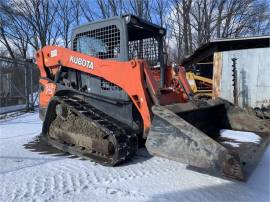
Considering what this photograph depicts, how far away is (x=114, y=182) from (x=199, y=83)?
35.8 feet

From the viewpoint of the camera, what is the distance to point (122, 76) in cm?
506

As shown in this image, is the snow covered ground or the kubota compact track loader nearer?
the snow covered ground

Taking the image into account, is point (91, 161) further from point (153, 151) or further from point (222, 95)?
point (222, 95)

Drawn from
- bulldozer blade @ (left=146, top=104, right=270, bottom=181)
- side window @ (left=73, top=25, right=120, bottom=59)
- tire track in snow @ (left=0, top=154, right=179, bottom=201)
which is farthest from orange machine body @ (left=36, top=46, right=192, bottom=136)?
tire track in snow @ (left=0, top=154, right=179, bottom=201)

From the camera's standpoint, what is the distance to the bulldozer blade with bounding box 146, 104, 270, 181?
11.5 ft

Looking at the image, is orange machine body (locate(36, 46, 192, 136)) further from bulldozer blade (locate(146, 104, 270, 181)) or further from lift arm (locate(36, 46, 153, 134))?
bulldozer blade (locate(146, 104, 270, 181))

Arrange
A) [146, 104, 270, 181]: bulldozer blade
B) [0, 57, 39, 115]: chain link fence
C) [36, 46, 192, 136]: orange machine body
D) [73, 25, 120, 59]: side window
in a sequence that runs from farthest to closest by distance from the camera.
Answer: [0, 57, 39, 115]: chain link fence < [73, 25, 120, 59]: side window < [36, 46, 192, 136]: orange machine body < [146, 104, 270, 181]: bulldozer blade

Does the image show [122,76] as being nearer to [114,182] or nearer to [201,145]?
[114,182]

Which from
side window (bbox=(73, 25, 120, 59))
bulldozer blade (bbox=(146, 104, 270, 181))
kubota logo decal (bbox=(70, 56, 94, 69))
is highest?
side window (bbox=(73, 25, 120, 59))

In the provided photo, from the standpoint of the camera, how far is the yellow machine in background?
13750mm

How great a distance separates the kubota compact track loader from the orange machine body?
0.05ft

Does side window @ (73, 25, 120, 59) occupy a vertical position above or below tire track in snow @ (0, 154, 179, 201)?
above

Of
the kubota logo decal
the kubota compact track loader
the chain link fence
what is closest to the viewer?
the kubota compact track loader

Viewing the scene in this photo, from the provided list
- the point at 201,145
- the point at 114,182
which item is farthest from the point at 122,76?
the point at 201,145
